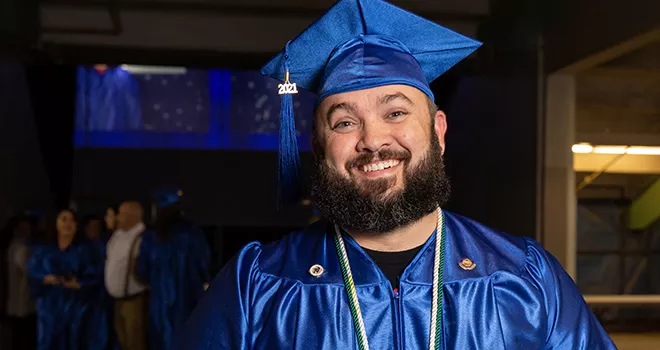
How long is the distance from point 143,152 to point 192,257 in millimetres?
3084

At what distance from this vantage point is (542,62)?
15.4 feet

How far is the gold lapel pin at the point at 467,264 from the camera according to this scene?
1.67m

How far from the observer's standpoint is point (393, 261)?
170cm

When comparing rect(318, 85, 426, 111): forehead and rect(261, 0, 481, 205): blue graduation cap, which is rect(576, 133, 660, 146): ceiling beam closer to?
rect(261, 0, 481, 205): blue graduation cap

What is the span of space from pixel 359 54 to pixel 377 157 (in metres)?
0.27

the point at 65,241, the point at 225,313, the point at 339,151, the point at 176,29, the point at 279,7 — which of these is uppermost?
the point at 279,7

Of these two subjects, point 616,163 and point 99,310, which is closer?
point 616,163

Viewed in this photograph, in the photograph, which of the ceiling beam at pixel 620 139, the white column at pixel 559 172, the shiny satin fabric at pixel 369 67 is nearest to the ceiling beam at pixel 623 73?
the white column at pixel 559 172

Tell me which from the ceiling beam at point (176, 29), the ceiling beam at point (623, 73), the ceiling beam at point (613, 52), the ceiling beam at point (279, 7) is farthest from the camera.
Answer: the ceiling beam at point (176, 29)

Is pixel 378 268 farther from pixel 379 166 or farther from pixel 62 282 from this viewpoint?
pixel 62 282

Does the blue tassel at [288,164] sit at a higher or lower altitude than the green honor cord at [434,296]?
higher

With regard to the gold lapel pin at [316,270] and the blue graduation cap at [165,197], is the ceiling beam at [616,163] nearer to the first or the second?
the gold lapel pin at [316,270]

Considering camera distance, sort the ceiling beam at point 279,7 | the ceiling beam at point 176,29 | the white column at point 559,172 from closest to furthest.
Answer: the white column at point 559,172 → the ceiling beam at point 279,7 → the ceiling beam at point 176,29

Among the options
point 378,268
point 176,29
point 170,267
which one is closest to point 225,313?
point 378,268
